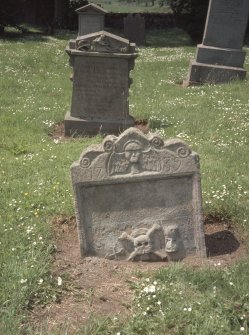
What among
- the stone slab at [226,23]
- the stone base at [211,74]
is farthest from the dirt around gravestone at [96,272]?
the stone slab at [226,23]

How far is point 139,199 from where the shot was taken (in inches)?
175

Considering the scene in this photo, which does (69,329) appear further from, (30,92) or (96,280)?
(30,92)

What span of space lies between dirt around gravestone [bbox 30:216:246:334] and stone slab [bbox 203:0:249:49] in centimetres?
969

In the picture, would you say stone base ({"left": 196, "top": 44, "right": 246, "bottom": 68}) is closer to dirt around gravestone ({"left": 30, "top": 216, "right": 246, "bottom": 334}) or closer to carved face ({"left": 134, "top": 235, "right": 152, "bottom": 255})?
dirt around gravestone ({"left": 30, "top": 216, "right": 246, "bottom": 334})

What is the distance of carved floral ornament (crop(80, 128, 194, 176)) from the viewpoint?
4238 millimetres

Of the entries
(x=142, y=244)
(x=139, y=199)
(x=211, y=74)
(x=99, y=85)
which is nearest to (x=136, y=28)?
(x=211, y=74)

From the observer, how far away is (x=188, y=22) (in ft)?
82.7

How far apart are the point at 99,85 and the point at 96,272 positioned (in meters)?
5.22

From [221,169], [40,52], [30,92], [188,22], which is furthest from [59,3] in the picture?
[221,169]

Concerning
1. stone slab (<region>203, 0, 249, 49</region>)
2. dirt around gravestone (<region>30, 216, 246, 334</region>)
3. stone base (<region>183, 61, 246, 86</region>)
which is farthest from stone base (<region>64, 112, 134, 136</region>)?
stone slab (<region>203, 0, 249, 49</region>)

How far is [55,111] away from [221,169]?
456 cm

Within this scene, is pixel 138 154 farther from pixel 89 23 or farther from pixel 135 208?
pixel 89 23

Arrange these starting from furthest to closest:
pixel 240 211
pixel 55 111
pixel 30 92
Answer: pixel 30 92 < pixel 55 111 < pixel 240 211

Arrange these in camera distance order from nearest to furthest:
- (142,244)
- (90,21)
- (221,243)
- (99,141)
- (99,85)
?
(142,244), (221,243), (99,141), (99,85), (90,21)
